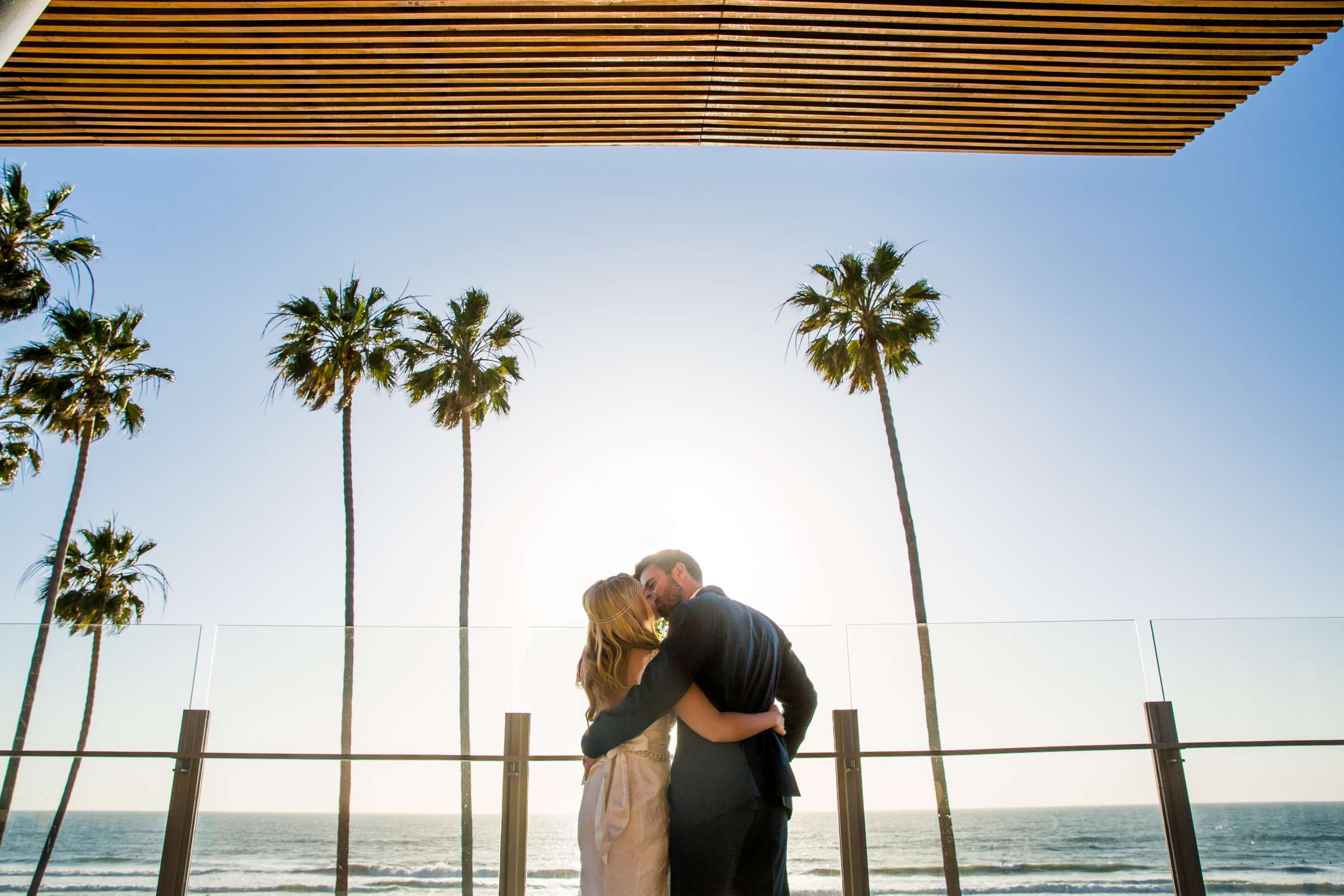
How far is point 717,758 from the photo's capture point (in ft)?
8.47

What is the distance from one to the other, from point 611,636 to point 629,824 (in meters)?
0.56

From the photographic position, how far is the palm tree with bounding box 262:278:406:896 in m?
16.6

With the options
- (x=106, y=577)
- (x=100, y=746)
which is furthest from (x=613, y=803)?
(x=106, y=577)

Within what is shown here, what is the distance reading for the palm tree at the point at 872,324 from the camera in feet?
51.7

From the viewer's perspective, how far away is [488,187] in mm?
12172

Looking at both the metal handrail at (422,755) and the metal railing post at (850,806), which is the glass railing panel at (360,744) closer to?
the metal handrail at (422,755)

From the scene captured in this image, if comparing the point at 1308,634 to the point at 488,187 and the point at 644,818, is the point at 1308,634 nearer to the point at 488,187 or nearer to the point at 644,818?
the point at 644,818

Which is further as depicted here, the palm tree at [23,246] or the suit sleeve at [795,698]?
the palm tree at [23,246]

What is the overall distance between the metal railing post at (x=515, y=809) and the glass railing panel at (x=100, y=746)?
5.77ft

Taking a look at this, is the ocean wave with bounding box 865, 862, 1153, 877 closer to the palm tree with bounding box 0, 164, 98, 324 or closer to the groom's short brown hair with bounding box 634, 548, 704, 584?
the groom's short brown hair with bounding box 634, 548, 704, 584

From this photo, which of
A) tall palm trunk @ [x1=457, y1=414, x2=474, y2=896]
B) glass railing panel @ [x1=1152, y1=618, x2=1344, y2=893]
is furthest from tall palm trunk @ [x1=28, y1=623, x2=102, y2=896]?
glass railing panel @ [x1=1152, y1=618, x2=1344, y2=893]

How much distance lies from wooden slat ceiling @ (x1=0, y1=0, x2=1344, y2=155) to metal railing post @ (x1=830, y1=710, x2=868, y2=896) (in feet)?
11.5

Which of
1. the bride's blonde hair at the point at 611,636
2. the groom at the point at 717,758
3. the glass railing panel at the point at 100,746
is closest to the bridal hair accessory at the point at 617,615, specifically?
the bride's blonde hair at the point at 611,636

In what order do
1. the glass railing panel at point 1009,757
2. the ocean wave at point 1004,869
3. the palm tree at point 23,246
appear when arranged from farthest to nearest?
the palm tree at point 23,246
the glass railing panel at point 1009,757
the ocean wave at point 1004,869
